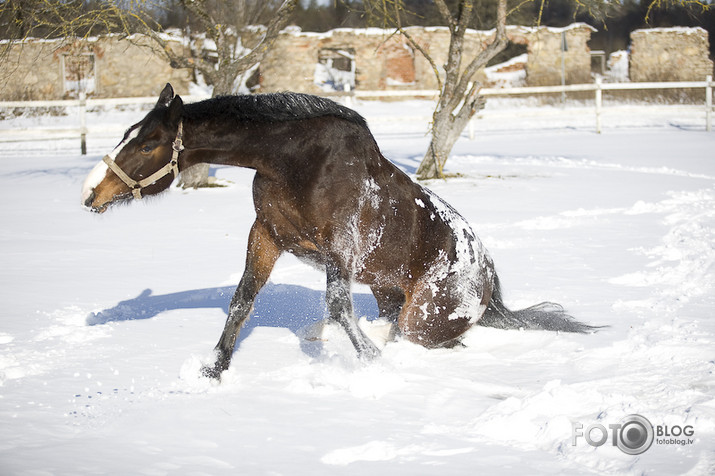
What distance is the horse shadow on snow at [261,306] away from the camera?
200 inches

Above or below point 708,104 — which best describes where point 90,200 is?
below

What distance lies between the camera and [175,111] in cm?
368

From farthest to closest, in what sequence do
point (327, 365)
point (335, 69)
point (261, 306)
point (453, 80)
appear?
1. point (335, 69)
2. point (453, 80)
3. point (261, 306)
4. point (327, 365)

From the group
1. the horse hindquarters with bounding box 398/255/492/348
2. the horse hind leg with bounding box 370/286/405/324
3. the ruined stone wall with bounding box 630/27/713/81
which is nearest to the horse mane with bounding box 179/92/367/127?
the horse hindquarters with bounding box 398/255/492/348

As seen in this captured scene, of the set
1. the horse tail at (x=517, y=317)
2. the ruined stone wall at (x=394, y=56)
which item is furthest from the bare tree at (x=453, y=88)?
the ruined stone wall at (x=394, y=56)

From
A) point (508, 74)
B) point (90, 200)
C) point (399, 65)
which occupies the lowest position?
point (90, 200)

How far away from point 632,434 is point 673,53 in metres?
31.5

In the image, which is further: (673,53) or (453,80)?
(673,53)

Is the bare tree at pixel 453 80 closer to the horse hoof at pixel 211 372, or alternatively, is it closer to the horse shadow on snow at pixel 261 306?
the horse shadow on snow at pixel 261 306

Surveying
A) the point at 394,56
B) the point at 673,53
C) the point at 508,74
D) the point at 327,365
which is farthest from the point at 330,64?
the point at 327,365

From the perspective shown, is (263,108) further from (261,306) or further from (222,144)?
(261,306)

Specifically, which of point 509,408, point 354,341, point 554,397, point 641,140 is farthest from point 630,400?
point 641,140

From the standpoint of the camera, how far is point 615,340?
4355mm

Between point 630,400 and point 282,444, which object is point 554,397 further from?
point 282,444
